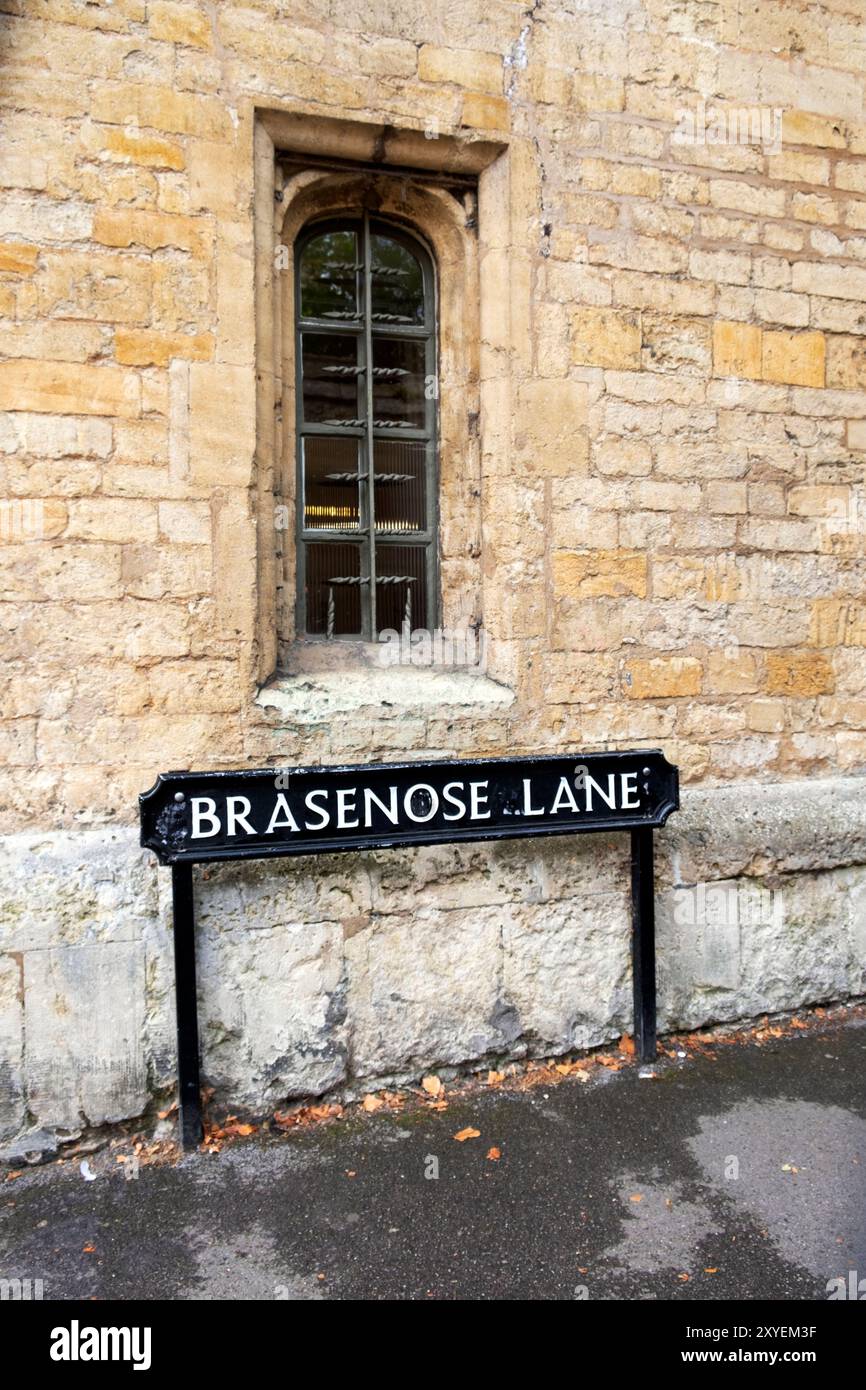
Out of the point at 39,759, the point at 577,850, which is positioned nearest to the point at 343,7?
the point at 39,759

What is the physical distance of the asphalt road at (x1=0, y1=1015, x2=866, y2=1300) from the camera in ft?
7.81

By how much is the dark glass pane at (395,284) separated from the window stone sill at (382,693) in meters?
1.45

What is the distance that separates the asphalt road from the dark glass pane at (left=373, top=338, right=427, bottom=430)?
2.67 m

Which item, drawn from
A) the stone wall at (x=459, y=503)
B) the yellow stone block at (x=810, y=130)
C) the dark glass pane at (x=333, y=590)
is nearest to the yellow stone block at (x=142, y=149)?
the stone wall at (x=459, y=503)

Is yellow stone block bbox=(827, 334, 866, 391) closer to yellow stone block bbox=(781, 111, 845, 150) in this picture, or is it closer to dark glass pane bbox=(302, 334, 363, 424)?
yellow stone block bbox=(781, 111, 845, 150)

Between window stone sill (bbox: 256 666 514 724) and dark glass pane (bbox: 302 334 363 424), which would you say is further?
dark glass pane (bbox: 302 334 363 424)

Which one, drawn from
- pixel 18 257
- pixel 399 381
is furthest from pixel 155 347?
pixel 399 381

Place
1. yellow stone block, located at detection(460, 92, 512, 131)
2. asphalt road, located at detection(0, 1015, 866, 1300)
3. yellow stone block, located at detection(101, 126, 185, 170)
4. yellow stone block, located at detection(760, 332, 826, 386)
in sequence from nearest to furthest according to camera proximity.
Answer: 1. asphalt road, located at detection(0, 1015, 866, 1300)
2. yellow stone block, located at detection(101, 126, 185, 170)
3. yellow stone block, located at detection(460, 92, 512, 131)
4. yellow stone block, located at detection(760, 332, 826, 386)

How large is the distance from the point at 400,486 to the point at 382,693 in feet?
2.95

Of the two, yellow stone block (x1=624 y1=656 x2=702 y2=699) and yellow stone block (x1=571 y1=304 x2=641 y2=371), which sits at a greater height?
yellow stone block (x1=571 y1=304 x2=641 y2=371)

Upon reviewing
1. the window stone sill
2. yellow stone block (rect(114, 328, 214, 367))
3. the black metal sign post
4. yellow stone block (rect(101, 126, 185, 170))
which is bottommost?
the black metal sign post

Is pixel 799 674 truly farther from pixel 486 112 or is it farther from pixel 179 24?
pixel 179 24

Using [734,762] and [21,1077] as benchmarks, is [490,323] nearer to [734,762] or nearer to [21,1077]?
[734,762]

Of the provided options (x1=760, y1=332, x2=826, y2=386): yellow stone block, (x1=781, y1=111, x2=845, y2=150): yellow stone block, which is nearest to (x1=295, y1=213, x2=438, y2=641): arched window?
(x1=760, y1=332, x2=826, y2=386): yellow stone block
